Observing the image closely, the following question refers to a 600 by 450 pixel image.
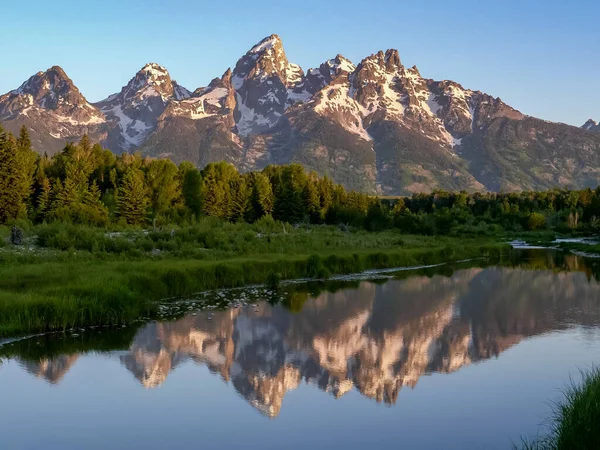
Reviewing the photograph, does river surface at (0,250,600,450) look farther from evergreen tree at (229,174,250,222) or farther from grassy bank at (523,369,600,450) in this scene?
evergreen tree at (229,174,250,222)

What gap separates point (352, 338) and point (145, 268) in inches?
547

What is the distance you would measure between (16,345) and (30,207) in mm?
55280

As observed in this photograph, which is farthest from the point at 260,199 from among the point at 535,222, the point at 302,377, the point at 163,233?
the point at 302,377

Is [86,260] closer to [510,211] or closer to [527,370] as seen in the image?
[527,370]

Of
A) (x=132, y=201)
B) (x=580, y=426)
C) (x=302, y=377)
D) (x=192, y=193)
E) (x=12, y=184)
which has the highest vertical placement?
(x=12, y=184)

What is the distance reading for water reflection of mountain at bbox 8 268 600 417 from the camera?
21.4 metres

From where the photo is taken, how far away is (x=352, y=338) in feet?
89.2

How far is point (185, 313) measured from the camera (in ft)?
101

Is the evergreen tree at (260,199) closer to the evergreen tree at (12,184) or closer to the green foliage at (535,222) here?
the evergreen tree at (12,184)

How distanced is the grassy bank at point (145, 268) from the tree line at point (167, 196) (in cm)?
1923

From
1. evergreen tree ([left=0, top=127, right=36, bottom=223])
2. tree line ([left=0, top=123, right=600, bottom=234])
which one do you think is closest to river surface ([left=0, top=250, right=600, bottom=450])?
tree line ([left=0, top=123, right=600, bottom=234])

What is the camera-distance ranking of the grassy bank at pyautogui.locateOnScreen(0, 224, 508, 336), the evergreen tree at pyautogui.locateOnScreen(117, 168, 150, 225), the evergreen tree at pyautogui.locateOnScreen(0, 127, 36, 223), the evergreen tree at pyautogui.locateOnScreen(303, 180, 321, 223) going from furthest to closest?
the evergreen tree at pyautogui.locateOnScreen(303, 180, 321, 223), the evergreen tree at pyautogui.locateOnScreen(117, 168, 150, 225), the evergreen tree at pyautogui.locateOnScreen(0, 127, 36, 223), the grassy bank at pyautogui.locateOnScreen(0, 224, 508, 336)

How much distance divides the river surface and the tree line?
127ft

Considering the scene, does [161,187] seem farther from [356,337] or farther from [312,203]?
[356,337]
